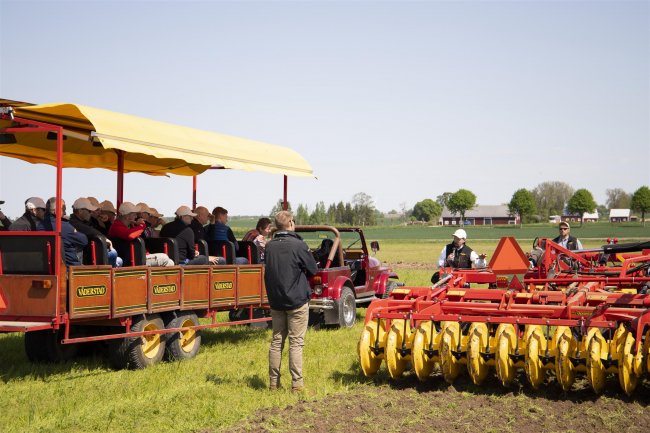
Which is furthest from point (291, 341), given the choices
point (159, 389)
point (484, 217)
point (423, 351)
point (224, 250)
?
point (484, 217)

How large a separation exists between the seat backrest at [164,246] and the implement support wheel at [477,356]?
14.7ft

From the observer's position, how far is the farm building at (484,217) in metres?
167

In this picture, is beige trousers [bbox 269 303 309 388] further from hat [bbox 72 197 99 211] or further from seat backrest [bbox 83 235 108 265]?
hat [bbox 72 197 99 211]

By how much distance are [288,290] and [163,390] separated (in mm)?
1743

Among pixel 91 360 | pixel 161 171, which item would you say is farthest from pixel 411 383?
pixel 161 171

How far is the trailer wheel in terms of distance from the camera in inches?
417

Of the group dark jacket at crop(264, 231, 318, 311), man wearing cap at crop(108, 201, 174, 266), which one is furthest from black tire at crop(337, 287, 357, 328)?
dark jacket at crop(264, 231, 318, 311)

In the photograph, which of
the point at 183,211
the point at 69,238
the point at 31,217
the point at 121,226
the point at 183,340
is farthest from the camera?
the point at 183,211

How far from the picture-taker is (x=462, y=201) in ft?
555

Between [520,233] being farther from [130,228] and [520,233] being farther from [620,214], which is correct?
[620,214]

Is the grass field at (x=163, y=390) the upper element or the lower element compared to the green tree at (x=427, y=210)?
lower

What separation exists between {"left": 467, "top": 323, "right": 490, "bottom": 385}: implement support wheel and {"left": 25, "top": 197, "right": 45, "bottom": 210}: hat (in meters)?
5.36

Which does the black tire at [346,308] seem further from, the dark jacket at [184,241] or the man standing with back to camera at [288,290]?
the man standing with back to camera at [288,290]

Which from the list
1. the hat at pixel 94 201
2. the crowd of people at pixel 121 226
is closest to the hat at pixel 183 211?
the crowd of people at pixel 121 226
